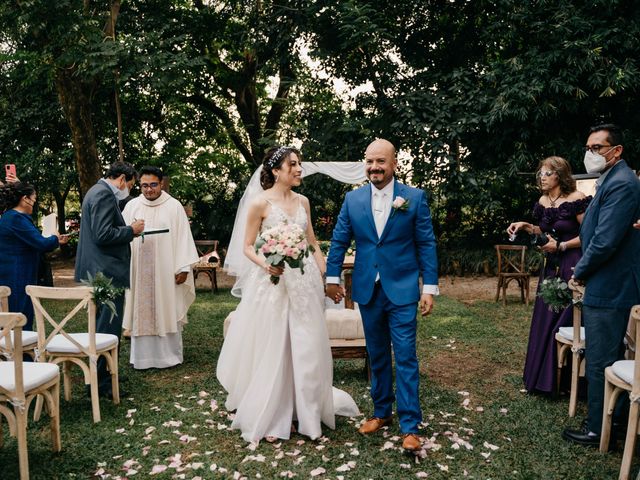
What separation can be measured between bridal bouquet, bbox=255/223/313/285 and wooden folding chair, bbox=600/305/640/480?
86.7 inches

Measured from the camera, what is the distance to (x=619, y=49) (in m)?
11.5

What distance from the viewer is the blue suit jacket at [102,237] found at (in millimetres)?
5230

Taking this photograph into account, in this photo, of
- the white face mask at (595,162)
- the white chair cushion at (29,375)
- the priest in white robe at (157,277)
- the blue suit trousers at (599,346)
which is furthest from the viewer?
the priest in white robe at (157,277)

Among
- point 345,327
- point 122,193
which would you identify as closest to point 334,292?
point 345,327

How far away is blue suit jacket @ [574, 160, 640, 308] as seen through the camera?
383 cm

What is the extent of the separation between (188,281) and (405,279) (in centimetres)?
349

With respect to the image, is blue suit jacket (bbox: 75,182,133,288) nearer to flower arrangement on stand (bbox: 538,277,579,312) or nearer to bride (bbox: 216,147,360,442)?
bride (bbox: 216,147,360,442)

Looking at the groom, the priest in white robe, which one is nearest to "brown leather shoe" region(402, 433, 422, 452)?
the groom

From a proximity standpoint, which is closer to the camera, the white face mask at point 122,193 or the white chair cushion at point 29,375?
the white chair cushion at point 29,375

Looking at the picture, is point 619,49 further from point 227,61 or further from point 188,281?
point 227,61

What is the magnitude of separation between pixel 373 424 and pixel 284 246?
159 centimetres

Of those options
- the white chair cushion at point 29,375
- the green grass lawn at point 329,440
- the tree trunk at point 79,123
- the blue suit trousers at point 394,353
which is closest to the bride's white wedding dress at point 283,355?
the green grass lawn at point 329,440

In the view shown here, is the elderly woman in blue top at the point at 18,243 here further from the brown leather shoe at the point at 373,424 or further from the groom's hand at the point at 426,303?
the groom's hand at the point at 426,303

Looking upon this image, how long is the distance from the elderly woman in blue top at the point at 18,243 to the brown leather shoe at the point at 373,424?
3.53m
